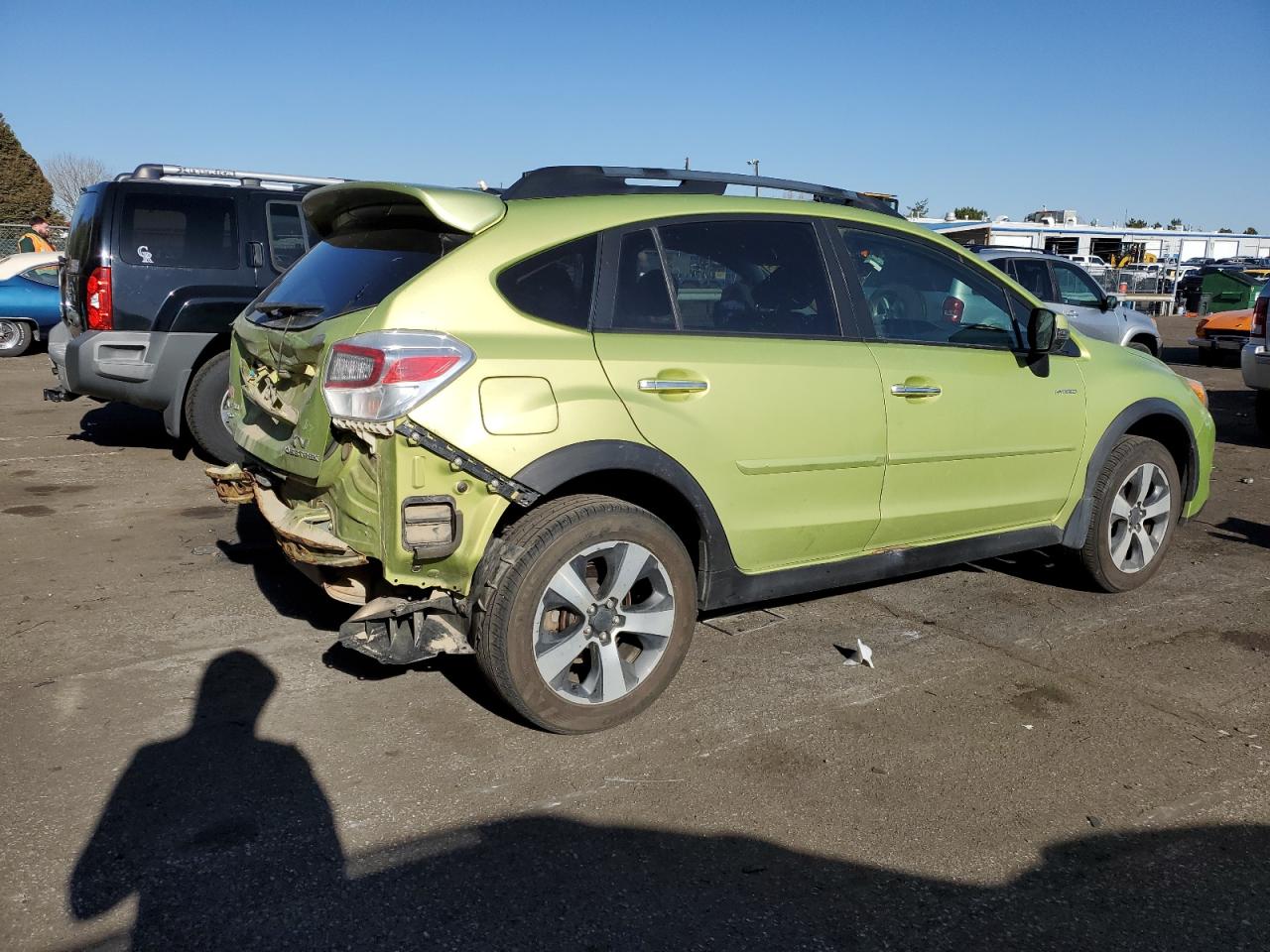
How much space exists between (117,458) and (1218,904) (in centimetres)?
808

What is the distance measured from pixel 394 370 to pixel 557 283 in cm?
70

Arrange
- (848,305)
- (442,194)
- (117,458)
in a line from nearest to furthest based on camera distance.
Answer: (442,194) → (848,305) → (117,458)

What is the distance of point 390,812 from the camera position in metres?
3.24

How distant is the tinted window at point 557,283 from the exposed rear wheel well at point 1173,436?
10.5 feet

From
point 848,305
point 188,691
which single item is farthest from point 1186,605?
point 188,691

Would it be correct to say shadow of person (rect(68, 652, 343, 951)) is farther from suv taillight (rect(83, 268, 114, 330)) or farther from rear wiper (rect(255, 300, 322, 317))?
suv taillight (rect(83, 268, 114, 330))

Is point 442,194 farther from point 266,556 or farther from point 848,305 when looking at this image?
point 266,556

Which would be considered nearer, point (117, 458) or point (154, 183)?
Result: point (154, 183)

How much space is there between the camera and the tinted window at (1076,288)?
1302 cm

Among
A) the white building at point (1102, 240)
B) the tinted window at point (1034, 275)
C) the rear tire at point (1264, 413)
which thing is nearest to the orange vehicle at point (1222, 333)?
the tinted window at point (1034, 275)

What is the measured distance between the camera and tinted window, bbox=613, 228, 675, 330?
3.88 metres

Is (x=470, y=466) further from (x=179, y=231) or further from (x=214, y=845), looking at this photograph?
(x=179, y=231)

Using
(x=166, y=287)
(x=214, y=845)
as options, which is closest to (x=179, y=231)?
(x=166, y=287)

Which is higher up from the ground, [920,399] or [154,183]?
[154,183]
